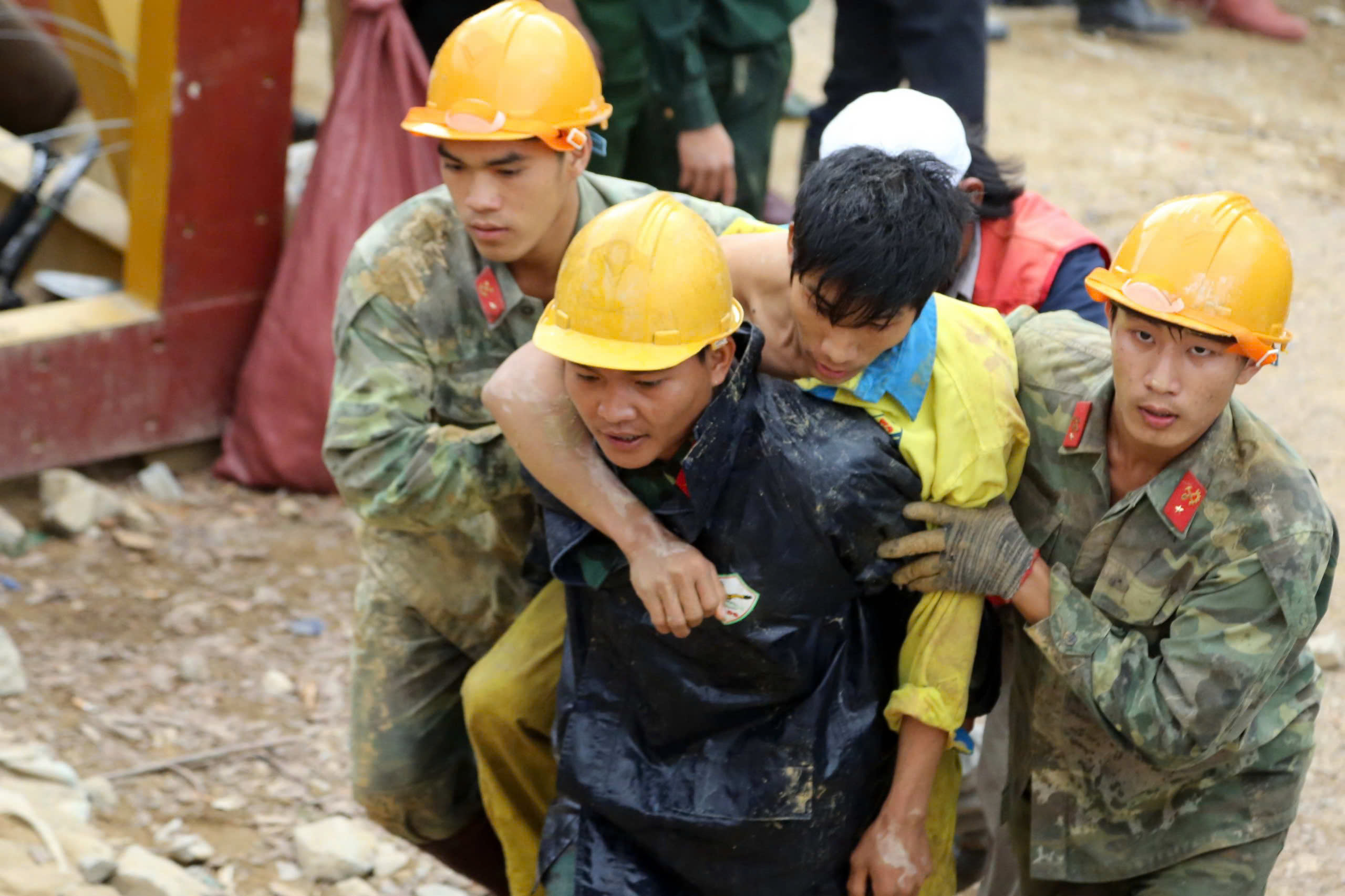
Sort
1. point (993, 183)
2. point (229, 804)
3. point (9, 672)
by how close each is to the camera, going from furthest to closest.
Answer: point (9, 672) < point (229, 804) < point (993, 183)

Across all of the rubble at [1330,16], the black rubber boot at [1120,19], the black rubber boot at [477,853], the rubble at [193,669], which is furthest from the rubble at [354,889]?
the rubble at [1330,16]

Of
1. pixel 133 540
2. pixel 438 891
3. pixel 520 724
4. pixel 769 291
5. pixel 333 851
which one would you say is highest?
pixel 769 291

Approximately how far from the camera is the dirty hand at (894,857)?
2.52 m

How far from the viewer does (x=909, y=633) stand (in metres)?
2.53

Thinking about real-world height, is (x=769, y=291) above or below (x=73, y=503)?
above

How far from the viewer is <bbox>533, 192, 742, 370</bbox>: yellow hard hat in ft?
7.42

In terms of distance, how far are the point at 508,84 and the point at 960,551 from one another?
121cm

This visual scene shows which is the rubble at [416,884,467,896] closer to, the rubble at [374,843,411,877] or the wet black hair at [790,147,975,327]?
the rubble at [374,843,411,877]

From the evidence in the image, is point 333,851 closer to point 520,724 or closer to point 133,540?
point 520,724

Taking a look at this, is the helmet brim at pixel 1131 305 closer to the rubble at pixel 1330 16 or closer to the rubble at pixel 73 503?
the rubble at pixel 73 503

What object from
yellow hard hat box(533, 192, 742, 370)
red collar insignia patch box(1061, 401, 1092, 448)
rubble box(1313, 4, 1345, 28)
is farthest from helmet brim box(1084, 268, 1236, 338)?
rubble box(1313, 4, 1345, 28)

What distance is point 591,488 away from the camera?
245cm

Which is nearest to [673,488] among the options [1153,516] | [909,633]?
[909,633]

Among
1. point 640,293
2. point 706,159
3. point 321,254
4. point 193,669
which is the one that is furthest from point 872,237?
point 321,254
